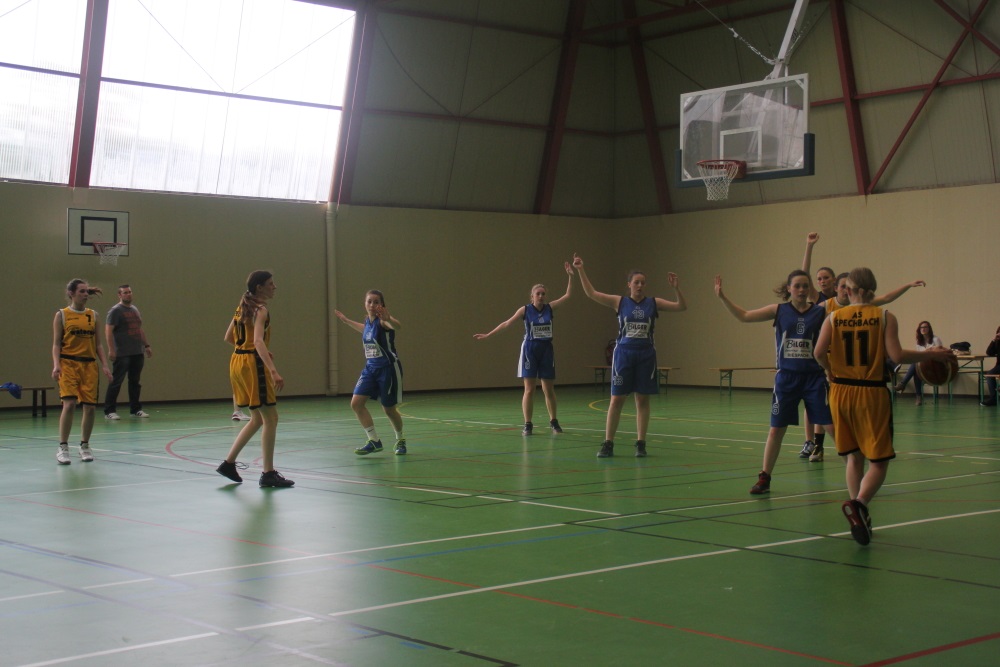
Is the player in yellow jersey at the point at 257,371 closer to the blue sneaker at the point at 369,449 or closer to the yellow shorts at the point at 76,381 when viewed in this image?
the blue sneaker at the point at 369,449

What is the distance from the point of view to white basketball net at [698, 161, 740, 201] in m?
19.2

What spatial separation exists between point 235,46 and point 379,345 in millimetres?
12074

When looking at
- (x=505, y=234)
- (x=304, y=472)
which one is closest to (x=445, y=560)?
(x=304, y=472)

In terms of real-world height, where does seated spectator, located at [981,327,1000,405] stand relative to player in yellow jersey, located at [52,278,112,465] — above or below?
above

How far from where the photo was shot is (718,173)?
1942 cm

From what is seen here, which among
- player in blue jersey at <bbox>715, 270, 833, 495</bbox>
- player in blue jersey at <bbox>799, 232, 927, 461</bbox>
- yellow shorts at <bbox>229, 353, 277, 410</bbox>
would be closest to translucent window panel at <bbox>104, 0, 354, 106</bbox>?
yellow shorts at <bbox>229, 353, 277, 410</bbox>

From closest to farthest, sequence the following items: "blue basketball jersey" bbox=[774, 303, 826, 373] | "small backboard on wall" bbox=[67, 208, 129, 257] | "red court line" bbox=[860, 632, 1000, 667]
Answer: "red court line" bbox=[860, 632, 1000, 667], "blue basketball jersey" bbox=[774, 303, 826, 373], "small backboard on wall" bbox=[67, 208, 129, 257]

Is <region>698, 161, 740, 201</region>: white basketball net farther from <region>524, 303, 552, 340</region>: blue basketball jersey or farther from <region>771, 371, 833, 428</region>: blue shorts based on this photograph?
<region>771, 371, 833, 428</region>: blue shorts

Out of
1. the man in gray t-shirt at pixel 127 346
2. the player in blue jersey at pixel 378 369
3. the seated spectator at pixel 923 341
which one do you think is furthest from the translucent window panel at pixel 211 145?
the seated spectator at pixel 923 341

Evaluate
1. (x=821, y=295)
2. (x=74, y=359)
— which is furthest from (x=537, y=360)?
(x=74, y=359)

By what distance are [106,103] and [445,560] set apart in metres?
17.1

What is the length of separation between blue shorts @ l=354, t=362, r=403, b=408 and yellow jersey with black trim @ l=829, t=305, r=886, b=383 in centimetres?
605

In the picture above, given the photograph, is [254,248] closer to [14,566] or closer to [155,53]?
[155,53]

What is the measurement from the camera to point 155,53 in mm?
21500
